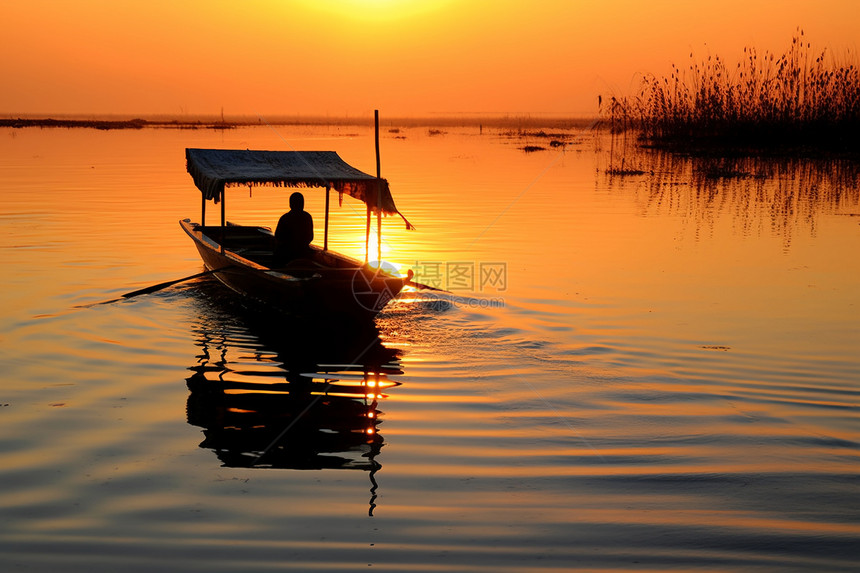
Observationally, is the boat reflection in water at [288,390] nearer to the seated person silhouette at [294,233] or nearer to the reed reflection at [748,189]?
the seated person silhouette at [294,233]

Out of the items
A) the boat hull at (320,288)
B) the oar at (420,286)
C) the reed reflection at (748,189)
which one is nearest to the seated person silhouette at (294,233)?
the boat hull at (320,288)

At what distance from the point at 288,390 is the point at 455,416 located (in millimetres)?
1687

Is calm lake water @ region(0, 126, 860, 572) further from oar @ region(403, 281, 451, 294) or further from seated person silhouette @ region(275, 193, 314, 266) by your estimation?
seated person silhouette @ region(275, 193, 314, 266)

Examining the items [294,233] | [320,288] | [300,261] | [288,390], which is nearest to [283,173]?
[294,233]

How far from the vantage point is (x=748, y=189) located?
78.8 feet

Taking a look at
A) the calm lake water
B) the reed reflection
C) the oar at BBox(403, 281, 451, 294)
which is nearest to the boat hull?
the oar at BBox(403, 281, 451, 294)

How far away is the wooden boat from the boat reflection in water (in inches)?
14.7

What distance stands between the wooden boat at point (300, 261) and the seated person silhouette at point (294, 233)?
313 millimetres

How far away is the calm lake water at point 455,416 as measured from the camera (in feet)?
14.8

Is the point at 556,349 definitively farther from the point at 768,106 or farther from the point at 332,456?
the point at 768,106

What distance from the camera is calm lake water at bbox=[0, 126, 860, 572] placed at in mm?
4512

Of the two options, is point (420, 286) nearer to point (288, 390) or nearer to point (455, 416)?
point (288, 390)

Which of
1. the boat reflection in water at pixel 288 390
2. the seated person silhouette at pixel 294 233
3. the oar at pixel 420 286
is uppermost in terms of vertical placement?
the seated person silhouette at pixel 294 233

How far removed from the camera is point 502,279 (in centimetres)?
1247
